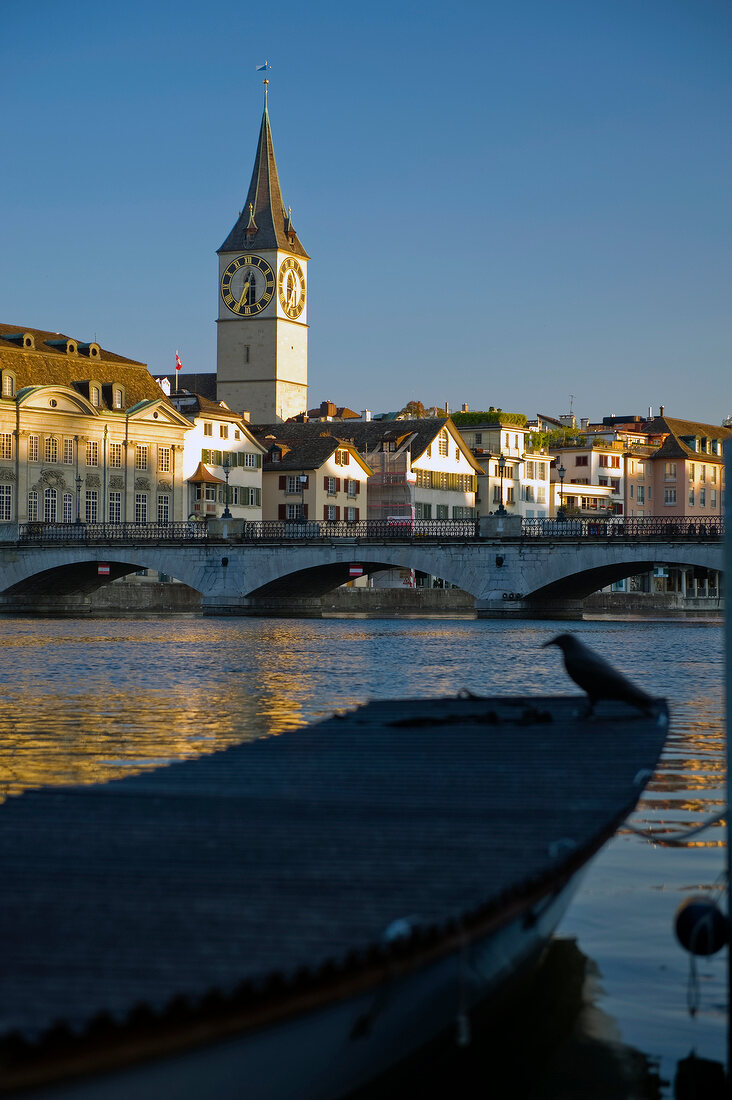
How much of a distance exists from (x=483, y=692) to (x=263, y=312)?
3843 inches

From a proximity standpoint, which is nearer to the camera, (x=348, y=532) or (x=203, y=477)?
(x=348, y=532)

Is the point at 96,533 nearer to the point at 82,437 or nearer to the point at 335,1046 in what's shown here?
the point at 82,437

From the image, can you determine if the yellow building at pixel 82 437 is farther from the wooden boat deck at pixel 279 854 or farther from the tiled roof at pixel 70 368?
the wooden boat deck at pixel 279 854

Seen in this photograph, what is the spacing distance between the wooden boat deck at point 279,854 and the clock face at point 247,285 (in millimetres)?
110420

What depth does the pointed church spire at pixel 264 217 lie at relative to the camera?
4651 inches

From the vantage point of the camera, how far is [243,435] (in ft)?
316


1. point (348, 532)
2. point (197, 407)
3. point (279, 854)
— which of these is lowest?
point (279, 854)

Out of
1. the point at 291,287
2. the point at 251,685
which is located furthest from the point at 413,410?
the point at 251,685

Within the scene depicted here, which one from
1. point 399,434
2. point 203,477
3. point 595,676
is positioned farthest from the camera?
point 399,434

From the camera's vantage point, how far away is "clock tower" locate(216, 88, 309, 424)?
11725cm

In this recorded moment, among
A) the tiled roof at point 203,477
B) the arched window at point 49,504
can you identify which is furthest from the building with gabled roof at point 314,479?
the arched window at point 49,504

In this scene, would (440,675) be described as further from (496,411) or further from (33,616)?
(496,411)

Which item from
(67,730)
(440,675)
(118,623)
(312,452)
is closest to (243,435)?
(312,452)

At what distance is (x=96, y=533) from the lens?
7281 cm
